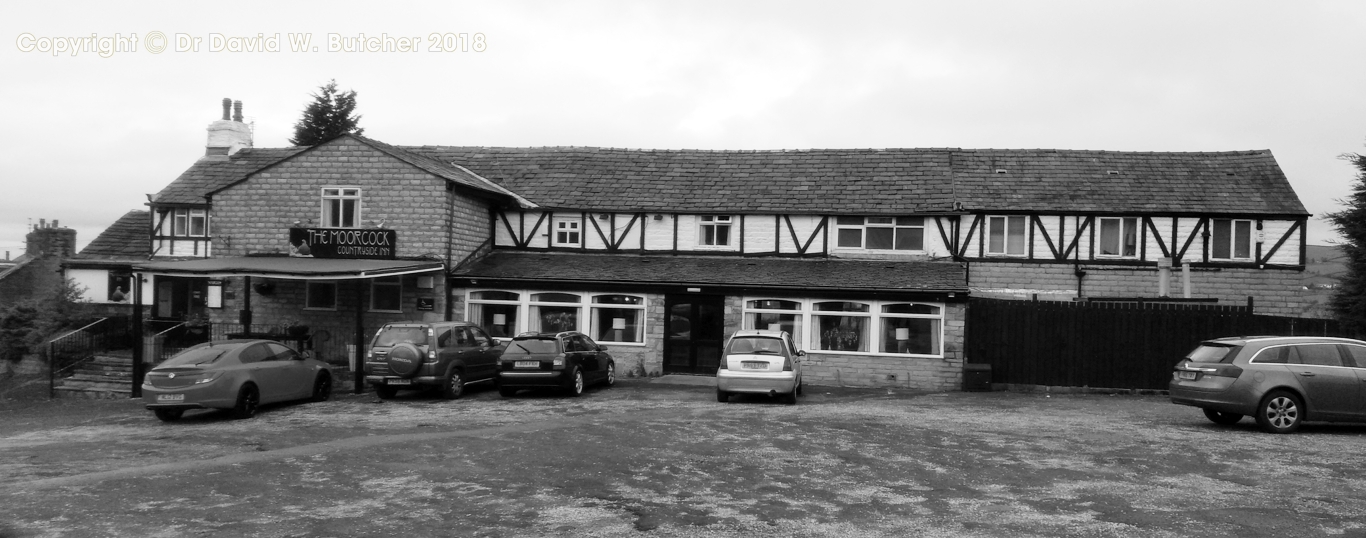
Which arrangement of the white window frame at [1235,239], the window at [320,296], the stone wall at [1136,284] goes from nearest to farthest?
the stone wall at [1136,284]
the white window frame at [1235,239]
the window at [320,296]

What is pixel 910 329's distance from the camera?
21422 millimetres

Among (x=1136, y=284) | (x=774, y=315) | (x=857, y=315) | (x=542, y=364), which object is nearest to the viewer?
(x=542, y=364)

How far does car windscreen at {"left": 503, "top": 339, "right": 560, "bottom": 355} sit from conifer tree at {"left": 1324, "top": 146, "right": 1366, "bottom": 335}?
17.5 meters

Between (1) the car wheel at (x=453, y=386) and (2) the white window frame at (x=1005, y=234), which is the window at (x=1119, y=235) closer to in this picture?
(2) the white window frame at (x=1005, y=234)

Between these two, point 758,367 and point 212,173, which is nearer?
point 758,367

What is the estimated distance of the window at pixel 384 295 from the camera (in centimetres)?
2328

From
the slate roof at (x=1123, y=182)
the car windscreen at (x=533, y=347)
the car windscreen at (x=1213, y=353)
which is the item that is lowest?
the car windscreen at (x=533, y=347)

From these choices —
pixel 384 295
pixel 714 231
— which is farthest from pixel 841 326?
pixel 384 295

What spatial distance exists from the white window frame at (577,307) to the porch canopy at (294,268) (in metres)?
1.45

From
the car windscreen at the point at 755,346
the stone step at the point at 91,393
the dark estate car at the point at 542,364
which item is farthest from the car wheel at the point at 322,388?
the car windscreen at the point at 755,346

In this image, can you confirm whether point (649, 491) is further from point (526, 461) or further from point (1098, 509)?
point (1098, 509)

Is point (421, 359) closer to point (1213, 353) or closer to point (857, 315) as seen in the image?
point (857, 315)

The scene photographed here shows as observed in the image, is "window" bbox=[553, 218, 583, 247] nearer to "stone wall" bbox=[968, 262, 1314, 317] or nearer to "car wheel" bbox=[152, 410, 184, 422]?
"stone wall" bbox=[968, 262, 1314, 317]

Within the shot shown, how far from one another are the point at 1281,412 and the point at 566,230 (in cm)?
1680
